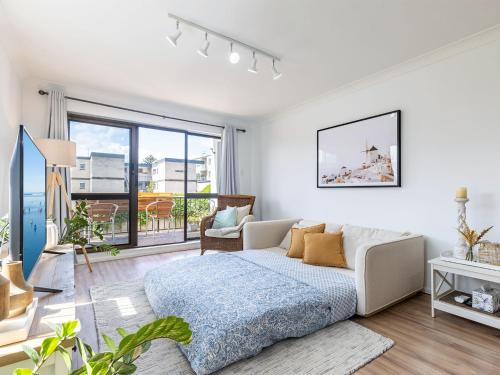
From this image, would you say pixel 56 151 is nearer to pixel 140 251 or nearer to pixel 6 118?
pixel 6 118

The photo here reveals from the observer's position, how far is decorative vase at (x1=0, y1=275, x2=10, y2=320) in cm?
78

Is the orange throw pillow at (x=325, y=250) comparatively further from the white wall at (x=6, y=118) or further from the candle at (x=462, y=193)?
the white wall at (x=6, y=118)

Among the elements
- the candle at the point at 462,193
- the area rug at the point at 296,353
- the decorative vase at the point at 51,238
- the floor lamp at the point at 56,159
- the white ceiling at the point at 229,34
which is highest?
the white ceiling at the point at 229,34

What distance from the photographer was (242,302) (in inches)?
65.9

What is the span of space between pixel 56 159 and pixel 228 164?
8.28 ft

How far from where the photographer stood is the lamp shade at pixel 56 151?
2.86 metres

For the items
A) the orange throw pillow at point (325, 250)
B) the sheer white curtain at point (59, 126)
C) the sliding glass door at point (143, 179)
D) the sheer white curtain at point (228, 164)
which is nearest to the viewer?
the orange throw pillow at point (325, 250)

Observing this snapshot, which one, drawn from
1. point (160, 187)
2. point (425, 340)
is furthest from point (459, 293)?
point (160, 187)

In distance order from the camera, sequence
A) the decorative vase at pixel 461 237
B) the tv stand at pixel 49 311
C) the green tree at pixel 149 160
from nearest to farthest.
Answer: the tv stand at pixel 49 311 < the decorative vase at pixel 461 237 < the green tree at pixel 149 160

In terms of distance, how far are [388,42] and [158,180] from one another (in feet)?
11.9

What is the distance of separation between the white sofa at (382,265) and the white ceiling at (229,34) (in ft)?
5.80

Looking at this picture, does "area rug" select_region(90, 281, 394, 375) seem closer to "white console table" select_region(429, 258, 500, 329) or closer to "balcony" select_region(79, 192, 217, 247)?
"white console table" select_region(429, 258, 500, 329)

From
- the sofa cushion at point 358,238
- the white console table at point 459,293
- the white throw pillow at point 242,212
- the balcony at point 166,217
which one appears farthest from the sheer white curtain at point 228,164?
the white console table at point 459,293

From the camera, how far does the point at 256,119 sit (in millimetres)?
4957
